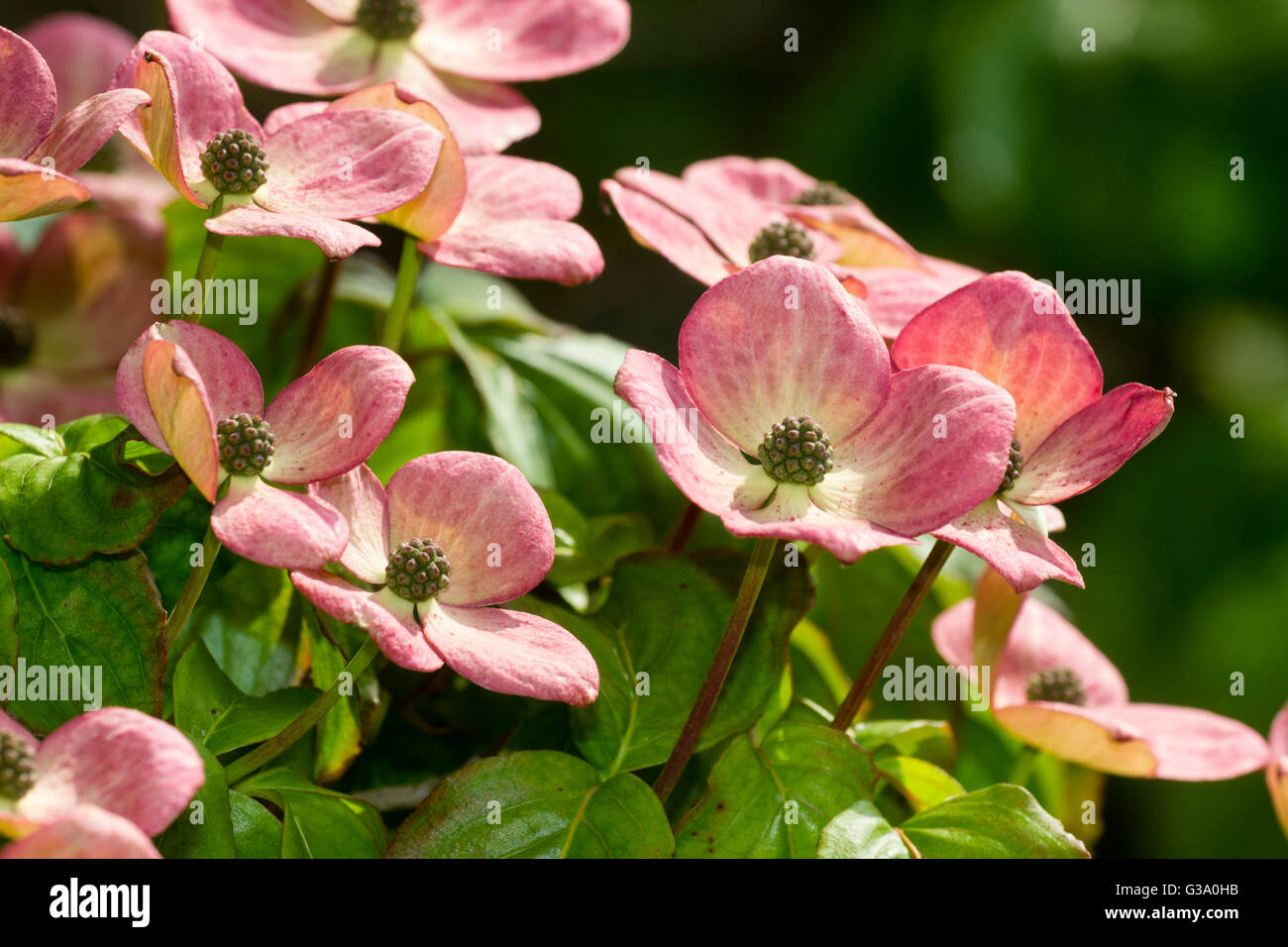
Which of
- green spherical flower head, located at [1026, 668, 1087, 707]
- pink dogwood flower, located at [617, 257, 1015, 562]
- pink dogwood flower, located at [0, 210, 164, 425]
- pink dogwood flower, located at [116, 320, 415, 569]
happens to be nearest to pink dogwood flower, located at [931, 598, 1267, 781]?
green spherical flower head, located at [1026, 668, 1087, 707]

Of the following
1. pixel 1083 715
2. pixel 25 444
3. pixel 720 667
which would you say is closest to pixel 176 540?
pixel 25 444

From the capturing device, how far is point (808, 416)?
0.33 m

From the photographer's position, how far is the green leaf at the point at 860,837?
1.00 ft

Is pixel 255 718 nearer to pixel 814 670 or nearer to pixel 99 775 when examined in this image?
pixel 99 775

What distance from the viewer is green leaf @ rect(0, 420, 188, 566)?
0.96ft

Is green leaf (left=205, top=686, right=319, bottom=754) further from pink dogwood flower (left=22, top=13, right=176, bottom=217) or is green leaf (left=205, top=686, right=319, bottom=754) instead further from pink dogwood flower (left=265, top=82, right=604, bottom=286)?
pink dogwood flower (left=22, top=13, right=176, bottom=217)

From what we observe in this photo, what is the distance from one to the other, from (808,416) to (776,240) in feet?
0.30
